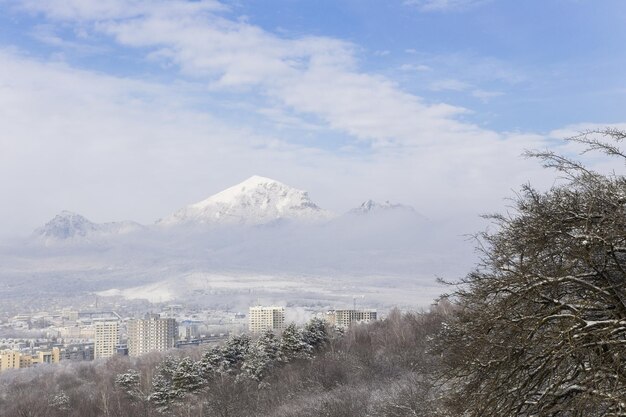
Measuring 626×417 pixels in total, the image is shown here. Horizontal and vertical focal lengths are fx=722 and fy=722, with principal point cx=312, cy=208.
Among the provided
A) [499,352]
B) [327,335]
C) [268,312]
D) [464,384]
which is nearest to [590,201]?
[499,352]

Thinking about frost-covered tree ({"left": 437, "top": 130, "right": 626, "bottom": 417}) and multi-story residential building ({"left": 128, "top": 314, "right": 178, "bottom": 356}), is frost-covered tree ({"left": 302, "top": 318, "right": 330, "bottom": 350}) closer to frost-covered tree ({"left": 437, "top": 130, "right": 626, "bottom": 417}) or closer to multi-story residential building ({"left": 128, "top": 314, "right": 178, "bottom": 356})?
frost-covered tree ({"left": 437, "top": 130, "right": 626, "bottom": 417})

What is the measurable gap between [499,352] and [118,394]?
56.1m

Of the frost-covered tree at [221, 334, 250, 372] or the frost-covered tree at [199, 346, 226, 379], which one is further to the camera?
the frost-covered tree at [221, 334, 250, 372]

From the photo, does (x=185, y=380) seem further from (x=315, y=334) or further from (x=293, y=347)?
(x=315, y=334)

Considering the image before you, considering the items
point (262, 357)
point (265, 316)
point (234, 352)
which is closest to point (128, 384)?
point (234, 352)

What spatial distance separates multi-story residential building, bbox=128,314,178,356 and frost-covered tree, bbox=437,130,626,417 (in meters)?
162

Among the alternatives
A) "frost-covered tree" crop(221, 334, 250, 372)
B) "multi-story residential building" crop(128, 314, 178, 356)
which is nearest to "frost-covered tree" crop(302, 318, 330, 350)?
"frost-covered tree" crop(221, 334, 250, 372)

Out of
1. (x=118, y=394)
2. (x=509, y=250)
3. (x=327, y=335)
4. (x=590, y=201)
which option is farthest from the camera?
(x=327, y=335)

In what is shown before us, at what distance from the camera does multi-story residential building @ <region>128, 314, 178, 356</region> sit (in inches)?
6561

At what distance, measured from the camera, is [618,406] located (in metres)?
8.05

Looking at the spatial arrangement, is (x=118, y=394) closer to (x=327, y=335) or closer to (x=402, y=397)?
(x=327, y=335)

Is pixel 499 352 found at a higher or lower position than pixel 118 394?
higher

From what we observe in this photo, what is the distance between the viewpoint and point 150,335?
168 meters

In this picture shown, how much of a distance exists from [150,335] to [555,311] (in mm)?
A: 166148
